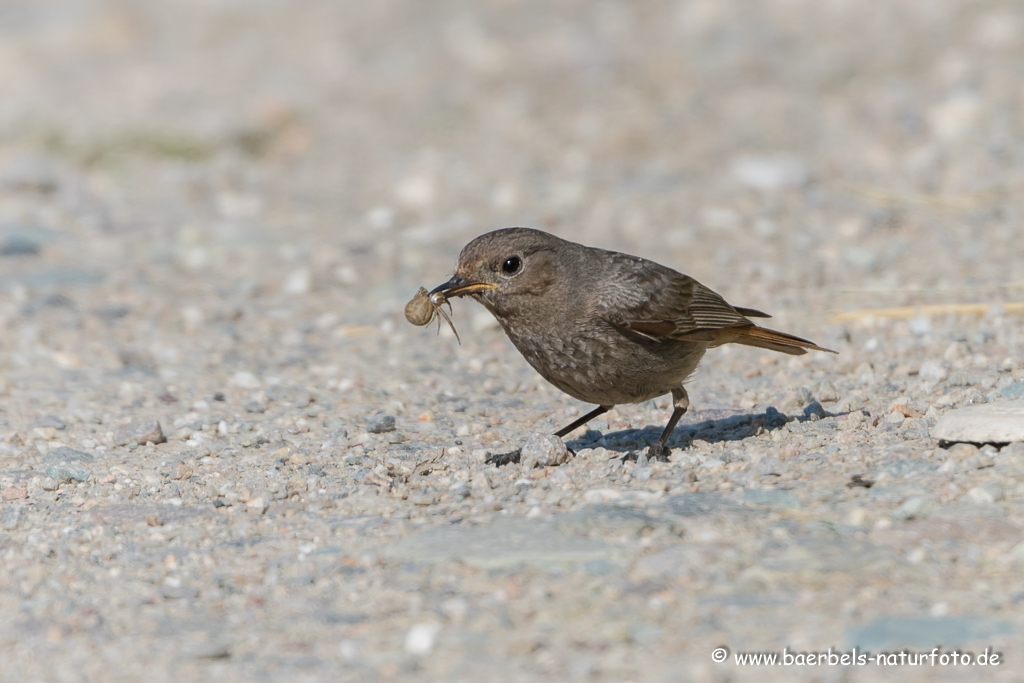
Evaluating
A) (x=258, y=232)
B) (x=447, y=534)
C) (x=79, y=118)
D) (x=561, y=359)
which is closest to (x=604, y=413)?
(x=561, y=359)

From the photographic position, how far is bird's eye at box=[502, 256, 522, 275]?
5043mm

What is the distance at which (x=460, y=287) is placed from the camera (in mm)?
5062

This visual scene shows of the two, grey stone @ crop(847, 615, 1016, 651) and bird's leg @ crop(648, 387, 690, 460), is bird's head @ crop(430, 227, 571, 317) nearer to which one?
bird's leg @ crop(648, 387, 690, 460)

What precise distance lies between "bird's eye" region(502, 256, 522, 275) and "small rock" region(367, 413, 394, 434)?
91 centimetres

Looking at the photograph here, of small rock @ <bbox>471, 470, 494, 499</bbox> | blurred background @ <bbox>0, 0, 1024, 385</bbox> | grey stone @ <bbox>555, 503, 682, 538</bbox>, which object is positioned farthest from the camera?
blurred background @ <bbox>0, 0, 1024, 385</bbox>

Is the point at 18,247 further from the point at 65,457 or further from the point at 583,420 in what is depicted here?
the point at 583,420

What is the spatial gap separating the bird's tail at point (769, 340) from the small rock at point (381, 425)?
1.59 meters

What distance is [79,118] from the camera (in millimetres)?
11469

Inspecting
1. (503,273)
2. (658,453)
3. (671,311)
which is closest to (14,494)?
(503,273)

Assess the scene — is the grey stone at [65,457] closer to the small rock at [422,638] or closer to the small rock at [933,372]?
the small rock at [422,638]

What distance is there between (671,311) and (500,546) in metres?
1.72

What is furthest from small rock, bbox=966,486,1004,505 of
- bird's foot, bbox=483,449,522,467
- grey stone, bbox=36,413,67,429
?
grey stone, bbox=36,413,67,429

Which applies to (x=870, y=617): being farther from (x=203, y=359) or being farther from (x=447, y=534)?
(x=203, y=359)

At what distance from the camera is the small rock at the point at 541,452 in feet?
15.7
